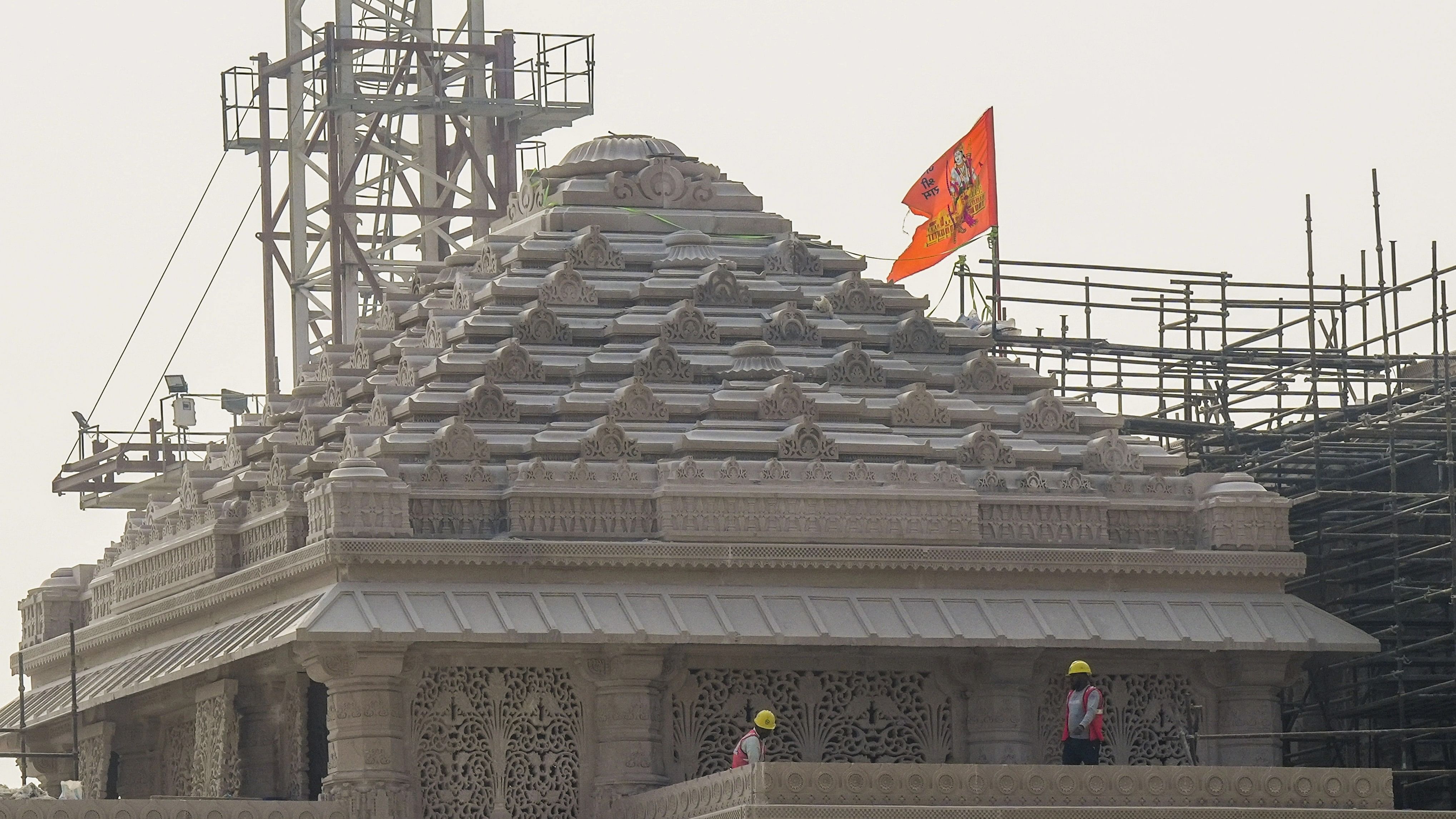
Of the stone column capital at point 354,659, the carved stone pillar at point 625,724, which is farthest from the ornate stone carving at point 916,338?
the stone column capital at point 354,659

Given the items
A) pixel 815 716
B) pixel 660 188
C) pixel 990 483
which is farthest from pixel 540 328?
pixel 815 716

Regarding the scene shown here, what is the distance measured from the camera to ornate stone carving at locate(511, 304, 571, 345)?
57.4m

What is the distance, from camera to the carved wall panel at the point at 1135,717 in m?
55.8

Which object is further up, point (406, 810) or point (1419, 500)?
point (1419, 500)

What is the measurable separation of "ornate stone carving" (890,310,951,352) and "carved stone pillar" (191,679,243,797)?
11.4m

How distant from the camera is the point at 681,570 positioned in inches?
2120

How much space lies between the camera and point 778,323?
58.5 meters

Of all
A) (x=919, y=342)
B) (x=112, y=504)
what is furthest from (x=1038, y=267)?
(x=112, y=504)

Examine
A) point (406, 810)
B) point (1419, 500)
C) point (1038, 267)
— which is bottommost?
point (406, 810)

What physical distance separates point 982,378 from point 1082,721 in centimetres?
917

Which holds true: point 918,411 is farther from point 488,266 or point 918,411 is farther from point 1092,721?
point 488,266

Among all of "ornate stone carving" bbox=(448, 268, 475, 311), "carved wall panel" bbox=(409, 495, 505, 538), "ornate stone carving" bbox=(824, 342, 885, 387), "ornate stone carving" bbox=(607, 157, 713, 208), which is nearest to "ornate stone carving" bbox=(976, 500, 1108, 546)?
"ornate stone carving" bbox=(824, 342, 885, 387)

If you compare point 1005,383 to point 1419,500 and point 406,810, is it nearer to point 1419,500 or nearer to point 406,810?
point 1419,500

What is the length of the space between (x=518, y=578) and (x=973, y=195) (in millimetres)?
14857
